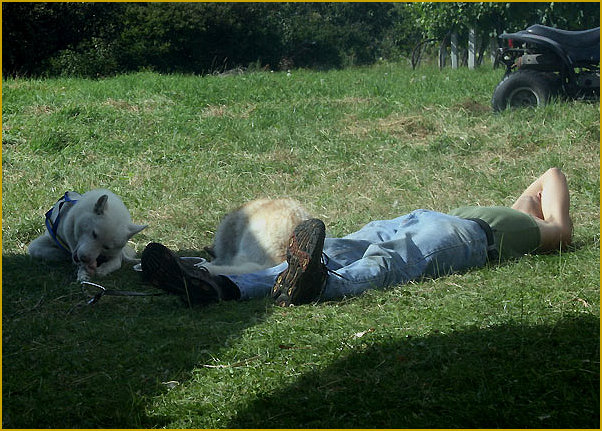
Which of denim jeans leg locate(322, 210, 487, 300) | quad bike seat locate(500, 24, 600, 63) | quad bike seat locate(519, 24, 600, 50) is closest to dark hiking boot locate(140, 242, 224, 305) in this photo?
denim jeans leg locate(322, 210, 487, 300)

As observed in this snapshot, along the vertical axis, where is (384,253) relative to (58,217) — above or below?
above

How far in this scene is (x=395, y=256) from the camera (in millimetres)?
4684

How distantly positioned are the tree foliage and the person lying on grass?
39.7 ft

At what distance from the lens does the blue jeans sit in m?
4.51

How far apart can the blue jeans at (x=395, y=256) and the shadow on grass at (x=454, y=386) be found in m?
0.91

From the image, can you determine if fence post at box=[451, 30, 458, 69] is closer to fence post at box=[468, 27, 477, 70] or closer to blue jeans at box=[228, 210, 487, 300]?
fence post at box=[468, 27, 477, 70]

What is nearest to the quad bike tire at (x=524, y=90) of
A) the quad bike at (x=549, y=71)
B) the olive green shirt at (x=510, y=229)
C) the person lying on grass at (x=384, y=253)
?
the quad bike at (x=549, y=71)

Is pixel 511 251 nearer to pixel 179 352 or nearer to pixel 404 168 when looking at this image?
pixel 179 352

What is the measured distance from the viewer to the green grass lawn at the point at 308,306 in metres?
3.07

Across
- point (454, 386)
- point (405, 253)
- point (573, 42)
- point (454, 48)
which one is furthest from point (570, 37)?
point (454, 386)

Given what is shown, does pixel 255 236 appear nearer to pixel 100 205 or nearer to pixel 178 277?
pixel 178 277

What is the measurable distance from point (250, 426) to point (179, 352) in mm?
846

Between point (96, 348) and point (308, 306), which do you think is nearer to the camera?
point (96, 348)

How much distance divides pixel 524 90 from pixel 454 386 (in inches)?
303
